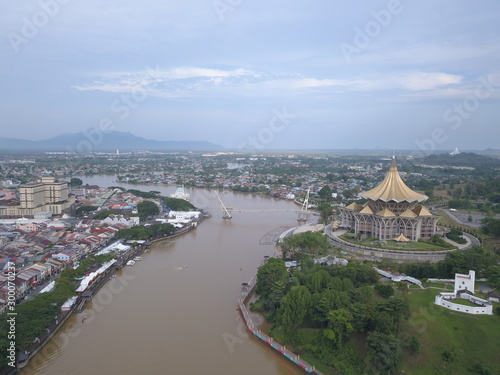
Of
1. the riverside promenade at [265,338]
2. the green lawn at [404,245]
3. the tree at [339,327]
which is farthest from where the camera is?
the green lawn at [404,245]

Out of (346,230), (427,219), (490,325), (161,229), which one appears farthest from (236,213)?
(490,325)

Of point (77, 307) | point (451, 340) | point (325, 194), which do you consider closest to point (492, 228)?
point (451, 340)

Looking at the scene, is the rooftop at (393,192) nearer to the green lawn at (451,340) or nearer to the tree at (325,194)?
the green lawn at (451,340)

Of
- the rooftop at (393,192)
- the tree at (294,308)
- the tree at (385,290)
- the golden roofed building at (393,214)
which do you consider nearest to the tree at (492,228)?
the golden roofed building at (393,214)

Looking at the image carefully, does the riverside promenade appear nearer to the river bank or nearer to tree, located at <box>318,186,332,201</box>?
the river bank

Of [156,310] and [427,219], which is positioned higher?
[427,219]

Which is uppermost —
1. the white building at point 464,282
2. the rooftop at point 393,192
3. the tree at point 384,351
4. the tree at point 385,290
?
the rooftop at point 393,192

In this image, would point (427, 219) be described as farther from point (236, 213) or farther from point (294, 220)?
point (236, 213)
